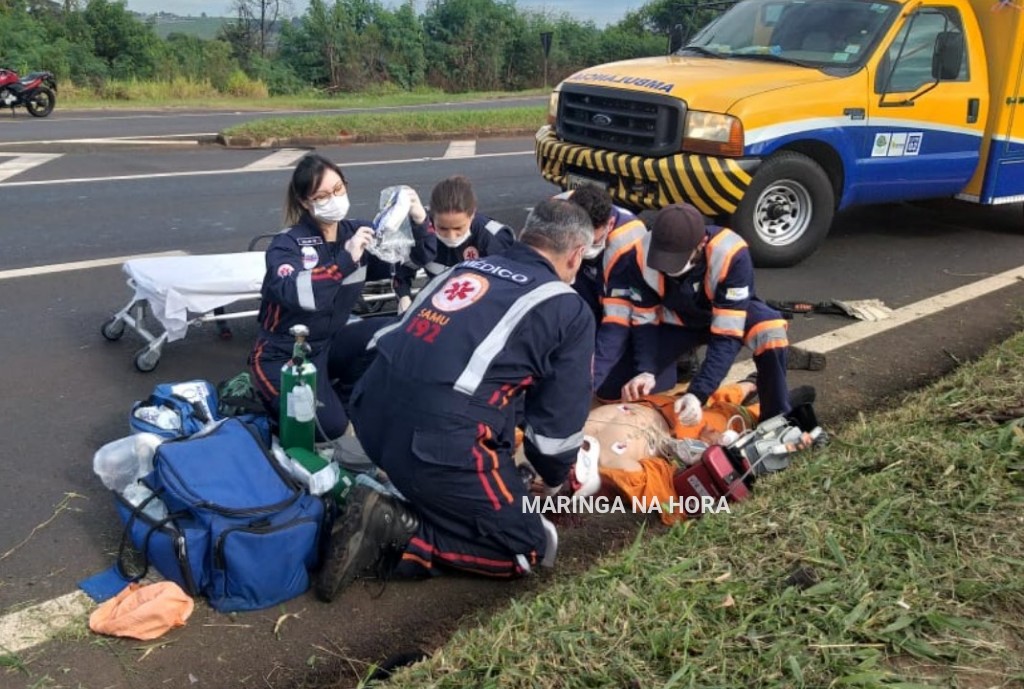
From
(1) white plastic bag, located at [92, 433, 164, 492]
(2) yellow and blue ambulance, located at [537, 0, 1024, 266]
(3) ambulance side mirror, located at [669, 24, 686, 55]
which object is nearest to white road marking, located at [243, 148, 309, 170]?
(2) yellow and blue ambulance, located at [537, 0, 1024, 266]

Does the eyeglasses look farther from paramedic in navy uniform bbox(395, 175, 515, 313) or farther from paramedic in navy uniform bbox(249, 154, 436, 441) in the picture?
paramedic in navy uniform bbox(395, 175, 515, 313)

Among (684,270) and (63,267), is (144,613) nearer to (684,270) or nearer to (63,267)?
(684,270)

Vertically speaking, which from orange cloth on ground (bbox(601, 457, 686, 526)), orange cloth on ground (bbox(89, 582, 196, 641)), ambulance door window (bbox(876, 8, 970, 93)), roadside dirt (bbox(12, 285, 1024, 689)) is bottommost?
roadside dirt (bbox(12, 285, 1024, 689))

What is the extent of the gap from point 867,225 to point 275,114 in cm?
1322

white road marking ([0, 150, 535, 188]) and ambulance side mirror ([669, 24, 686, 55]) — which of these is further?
white road marking ([0, 150, 535, 188])

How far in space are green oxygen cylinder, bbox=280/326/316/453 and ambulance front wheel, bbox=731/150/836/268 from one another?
4161 mm

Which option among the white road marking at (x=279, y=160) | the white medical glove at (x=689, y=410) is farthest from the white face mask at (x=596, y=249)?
the white road marking at (x=279, y=160)

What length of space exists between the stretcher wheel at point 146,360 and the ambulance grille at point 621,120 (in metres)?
3.90

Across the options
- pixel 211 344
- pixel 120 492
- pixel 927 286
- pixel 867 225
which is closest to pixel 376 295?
pixel 211 344

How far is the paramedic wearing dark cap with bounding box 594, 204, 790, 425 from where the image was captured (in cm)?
438

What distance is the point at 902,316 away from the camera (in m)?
6.39

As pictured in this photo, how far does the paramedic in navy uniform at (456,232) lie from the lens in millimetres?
4762

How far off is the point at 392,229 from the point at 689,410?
1682 mm

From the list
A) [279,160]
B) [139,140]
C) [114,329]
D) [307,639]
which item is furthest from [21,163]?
[307,639]
